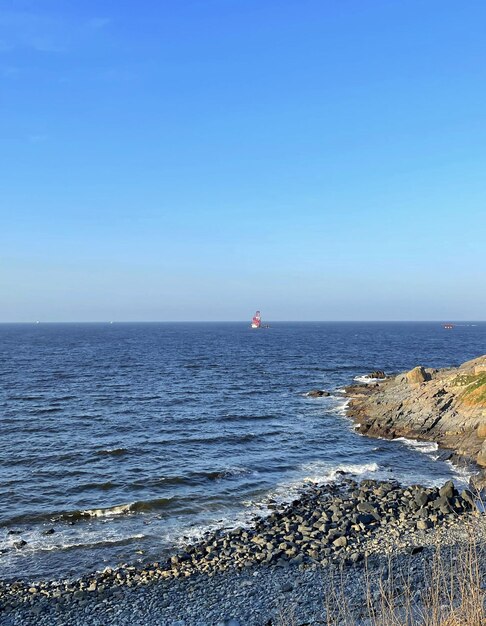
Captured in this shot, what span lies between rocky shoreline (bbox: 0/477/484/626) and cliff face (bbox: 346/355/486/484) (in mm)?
12337

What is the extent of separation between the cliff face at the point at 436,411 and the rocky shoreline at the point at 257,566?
40.5ft

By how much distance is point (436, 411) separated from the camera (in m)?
41.2

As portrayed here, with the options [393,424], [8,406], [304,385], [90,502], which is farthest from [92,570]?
[304,385]

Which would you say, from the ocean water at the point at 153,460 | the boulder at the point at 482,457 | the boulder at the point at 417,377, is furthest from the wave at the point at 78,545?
the boulder at the point at 417,377

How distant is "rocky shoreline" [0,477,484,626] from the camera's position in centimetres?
1603

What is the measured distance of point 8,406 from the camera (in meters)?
50.0

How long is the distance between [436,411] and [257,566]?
2721 centimetres

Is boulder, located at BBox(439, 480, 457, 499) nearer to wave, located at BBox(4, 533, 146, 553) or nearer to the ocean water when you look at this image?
the ocean water

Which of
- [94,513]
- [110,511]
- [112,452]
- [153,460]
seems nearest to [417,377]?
[153,460]

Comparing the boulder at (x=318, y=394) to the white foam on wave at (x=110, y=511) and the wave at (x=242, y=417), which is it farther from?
the white foam on wave at (x=110, y=511)

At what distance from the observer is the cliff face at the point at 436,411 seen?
36.5 m

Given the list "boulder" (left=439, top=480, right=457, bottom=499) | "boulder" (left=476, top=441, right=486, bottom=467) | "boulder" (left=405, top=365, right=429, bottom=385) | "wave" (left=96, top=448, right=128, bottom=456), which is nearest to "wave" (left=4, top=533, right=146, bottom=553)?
"wave" (left=96, top=448, right=128, bottom=456)

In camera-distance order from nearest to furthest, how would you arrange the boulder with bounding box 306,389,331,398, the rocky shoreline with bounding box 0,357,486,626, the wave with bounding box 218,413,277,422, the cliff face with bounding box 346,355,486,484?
the rocky shoreline with bounding box 0,357,486,626 → the cliff face with bounding box 346,355,486,484 → the wave with bounding box 218,413,277,422 → the boulder with bounding box 306,389,331,398

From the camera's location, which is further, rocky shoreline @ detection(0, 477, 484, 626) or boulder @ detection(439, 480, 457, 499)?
boulder @ detection(439, 480, 457, 499)
